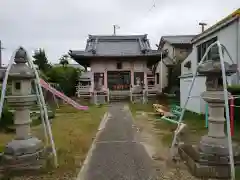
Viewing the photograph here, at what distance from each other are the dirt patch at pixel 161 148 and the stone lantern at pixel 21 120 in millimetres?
2516

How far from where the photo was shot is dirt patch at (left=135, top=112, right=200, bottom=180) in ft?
15.9

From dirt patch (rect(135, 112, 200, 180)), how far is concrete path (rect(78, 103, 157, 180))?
0.62 ft

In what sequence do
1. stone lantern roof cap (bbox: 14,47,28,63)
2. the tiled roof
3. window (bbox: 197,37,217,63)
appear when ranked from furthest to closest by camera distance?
1. the tiled roof
2. window (bbox: 197,37,217,63)
3. stone lantern roof cap (bbox: 14,47,28,63)

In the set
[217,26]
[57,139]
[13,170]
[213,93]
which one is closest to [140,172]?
[213,93]

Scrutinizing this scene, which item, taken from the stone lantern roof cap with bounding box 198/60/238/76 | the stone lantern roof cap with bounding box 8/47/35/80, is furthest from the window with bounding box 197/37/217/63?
the stone lantern roof cap with bounding box 8/47/35/80

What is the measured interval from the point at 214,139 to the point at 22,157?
371 cm

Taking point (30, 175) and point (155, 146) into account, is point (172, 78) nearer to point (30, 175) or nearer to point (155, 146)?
point (155, 146)

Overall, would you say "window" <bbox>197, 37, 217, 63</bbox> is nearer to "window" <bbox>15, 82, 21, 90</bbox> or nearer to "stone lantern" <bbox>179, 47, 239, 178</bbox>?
"stone lantern" <bbox>179, 47, 239, 178</bbox>

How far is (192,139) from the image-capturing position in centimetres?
778

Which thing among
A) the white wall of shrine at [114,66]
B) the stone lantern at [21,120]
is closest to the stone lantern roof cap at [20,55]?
the stone lantern at [21,120]

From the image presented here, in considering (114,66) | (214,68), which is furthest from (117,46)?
(214,68)

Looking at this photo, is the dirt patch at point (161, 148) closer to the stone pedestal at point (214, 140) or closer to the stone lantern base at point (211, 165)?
the stone lantern base at point (211, 165)

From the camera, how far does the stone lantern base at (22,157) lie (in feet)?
16.3

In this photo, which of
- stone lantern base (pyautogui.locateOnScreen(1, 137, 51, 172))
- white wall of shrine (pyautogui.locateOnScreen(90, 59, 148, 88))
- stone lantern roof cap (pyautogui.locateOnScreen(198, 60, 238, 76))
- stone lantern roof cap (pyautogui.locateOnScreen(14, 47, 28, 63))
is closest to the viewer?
stone lantern roof cap (pyautogui.locateOnScreen(198, 60, 238, 76))
